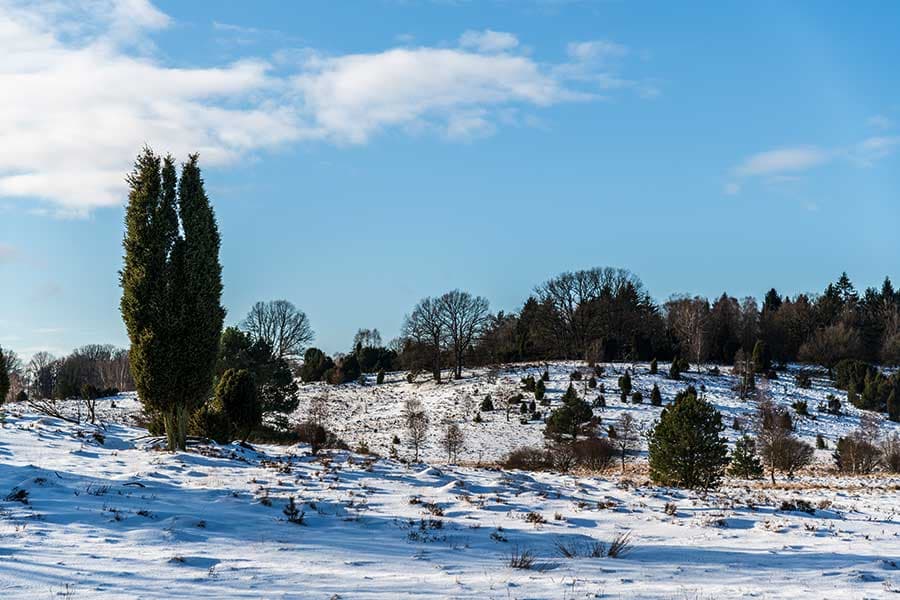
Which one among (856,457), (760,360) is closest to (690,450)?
(856,457)

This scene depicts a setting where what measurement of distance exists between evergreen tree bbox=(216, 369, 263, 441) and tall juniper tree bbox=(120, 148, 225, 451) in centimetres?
540

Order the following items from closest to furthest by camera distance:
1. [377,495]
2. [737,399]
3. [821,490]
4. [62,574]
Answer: [62,574] → [377,495] → [821,490] → [737,399]

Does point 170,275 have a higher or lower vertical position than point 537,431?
higher

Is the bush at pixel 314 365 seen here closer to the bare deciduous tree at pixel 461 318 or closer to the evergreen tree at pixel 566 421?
the bare deciduous tree at pixel 461 318

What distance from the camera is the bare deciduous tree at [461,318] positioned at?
6831 centimetres

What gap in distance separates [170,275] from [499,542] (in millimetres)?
10503

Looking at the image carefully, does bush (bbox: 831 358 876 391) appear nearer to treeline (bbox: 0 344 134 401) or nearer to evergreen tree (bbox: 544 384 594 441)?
evergreen tree (bbox: 544 384 594 441)

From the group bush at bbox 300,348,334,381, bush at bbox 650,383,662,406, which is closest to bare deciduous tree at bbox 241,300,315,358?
bush at bbox 300,348,334,381

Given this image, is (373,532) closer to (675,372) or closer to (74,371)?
(675,372)

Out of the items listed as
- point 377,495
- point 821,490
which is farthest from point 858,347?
point 377,495

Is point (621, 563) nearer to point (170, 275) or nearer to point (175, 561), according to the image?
point (175, 561)

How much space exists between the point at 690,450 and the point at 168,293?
1514cm

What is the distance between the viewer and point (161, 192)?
1617 cm

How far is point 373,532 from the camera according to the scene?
9.50 m
